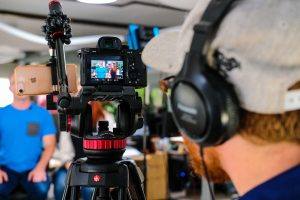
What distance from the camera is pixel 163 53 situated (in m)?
0.75

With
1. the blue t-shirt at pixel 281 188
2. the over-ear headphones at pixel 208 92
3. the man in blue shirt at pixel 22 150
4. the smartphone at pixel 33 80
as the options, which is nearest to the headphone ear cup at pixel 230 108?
the over-ear headphones at pixel 208 92

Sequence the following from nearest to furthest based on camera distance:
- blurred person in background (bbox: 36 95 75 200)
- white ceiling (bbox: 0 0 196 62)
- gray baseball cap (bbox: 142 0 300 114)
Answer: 1. gray baseball cap (bbox: 142 0 300 114)
2. blurred person in background (bbox: 36 95 75 200)
3. white ceiling (bbox: 0 0 196 62)

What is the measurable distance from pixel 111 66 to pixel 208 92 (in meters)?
0.81

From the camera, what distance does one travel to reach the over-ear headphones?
616 mm

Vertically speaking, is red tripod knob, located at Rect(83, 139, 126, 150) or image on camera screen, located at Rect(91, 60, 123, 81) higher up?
image on camera screen, located at Rect(91, 60, 123, 81)

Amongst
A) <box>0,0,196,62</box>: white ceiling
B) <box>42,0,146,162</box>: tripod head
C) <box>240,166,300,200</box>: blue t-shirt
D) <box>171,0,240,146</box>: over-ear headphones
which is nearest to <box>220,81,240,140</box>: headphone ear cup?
<box>171,0,240,146</box>: over-ear headphones

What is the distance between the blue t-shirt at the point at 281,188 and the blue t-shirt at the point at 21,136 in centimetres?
265

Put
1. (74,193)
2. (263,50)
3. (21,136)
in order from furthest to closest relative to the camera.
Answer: (21,136) → (74,193) → (263,50)

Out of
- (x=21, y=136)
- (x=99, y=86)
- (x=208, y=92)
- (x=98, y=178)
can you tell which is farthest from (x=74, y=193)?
(x=21, y=136)

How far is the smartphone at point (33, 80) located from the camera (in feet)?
4.51

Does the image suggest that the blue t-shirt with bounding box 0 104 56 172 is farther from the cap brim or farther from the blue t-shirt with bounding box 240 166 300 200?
the blue t-shirt with bounding box 240 166 300 200

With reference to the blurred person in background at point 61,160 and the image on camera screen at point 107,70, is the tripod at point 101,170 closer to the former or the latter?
the image on camera screen at point 107,70

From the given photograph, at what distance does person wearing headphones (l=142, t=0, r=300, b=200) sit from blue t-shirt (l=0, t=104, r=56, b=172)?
101 inches

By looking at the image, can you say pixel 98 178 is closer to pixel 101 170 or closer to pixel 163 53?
pixel 101 170
